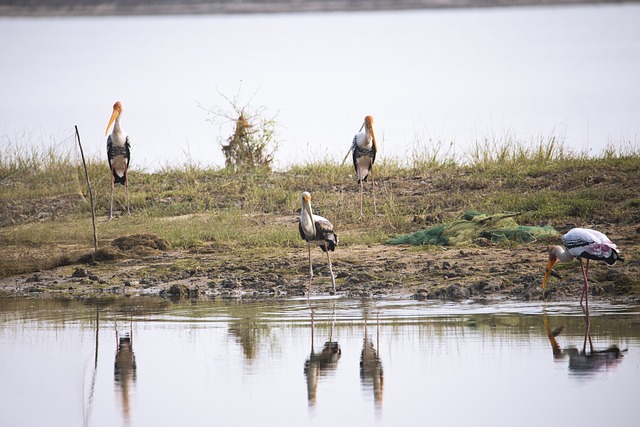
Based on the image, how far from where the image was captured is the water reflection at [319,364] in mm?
7895

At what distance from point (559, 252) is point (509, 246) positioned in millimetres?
2030

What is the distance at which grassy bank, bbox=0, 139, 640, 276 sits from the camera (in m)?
Answer: 14.4

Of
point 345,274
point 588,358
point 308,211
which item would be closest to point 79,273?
point 308,211

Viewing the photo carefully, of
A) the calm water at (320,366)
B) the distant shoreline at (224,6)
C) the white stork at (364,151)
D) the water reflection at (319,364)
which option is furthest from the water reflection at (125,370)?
the distant shoreline at (224,6)

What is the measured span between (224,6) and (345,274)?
30520 millimetres

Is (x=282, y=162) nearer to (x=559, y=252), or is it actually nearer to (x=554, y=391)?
(x=559, y=252)

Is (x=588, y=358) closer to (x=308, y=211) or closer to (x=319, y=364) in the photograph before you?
(x=319, y=364)

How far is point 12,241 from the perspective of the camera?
15359 millimetres

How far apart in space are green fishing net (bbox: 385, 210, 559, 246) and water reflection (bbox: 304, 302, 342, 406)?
4.48 m

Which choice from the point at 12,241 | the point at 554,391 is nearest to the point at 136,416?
the point at 554,391

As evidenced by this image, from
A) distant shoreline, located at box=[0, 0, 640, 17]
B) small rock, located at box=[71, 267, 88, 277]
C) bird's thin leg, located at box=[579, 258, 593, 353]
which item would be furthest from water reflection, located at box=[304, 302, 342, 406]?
distant shoreline, located at box=[0, 0, 640, 17]

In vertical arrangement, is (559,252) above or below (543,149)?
below

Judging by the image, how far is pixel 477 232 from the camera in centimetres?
1354

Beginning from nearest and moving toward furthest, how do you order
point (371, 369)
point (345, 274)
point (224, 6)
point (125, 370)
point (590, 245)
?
point (371, 369), point (125, 370), point (590, 245), point (345, 274), point (224, 6)
